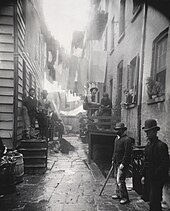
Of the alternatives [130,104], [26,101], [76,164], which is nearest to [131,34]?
[130,104]

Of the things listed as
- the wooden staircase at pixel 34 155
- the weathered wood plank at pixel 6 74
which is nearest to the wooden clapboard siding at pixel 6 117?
the wooden staircase at pixel 34 155

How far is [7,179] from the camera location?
603 centimetres

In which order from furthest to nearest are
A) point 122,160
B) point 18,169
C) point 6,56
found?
1. point 6,56
2. point 18,169
3. point 122,160

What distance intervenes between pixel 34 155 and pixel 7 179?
2.53 m

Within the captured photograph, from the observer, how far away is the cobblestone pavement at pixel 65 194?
5.21 meters

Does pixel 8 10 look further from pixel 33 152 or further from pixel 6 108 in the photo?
pixel 33 152

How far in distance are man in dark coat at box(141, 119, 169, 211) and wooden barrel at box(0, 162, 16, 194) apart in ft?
11.1

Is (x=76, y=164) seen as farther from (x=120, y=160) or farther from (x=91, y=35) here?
(x=91, y=35)

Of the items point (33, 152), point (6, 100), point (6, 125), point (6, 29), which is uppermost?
point (6, 29)

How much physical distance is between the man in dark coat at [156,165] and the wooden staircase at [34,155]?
464cm

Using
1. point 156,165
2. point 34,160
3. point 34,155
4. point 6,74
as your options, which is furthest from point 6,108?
point 156,165

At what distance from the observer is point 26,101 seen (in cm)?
910

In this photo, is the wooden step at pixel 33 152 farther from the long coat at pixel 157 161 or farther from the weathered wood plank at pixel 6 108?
the long coat at pixel 157 161

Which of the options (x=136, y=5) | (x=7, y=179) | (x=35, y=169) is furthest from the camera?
(x=136, y=5)
